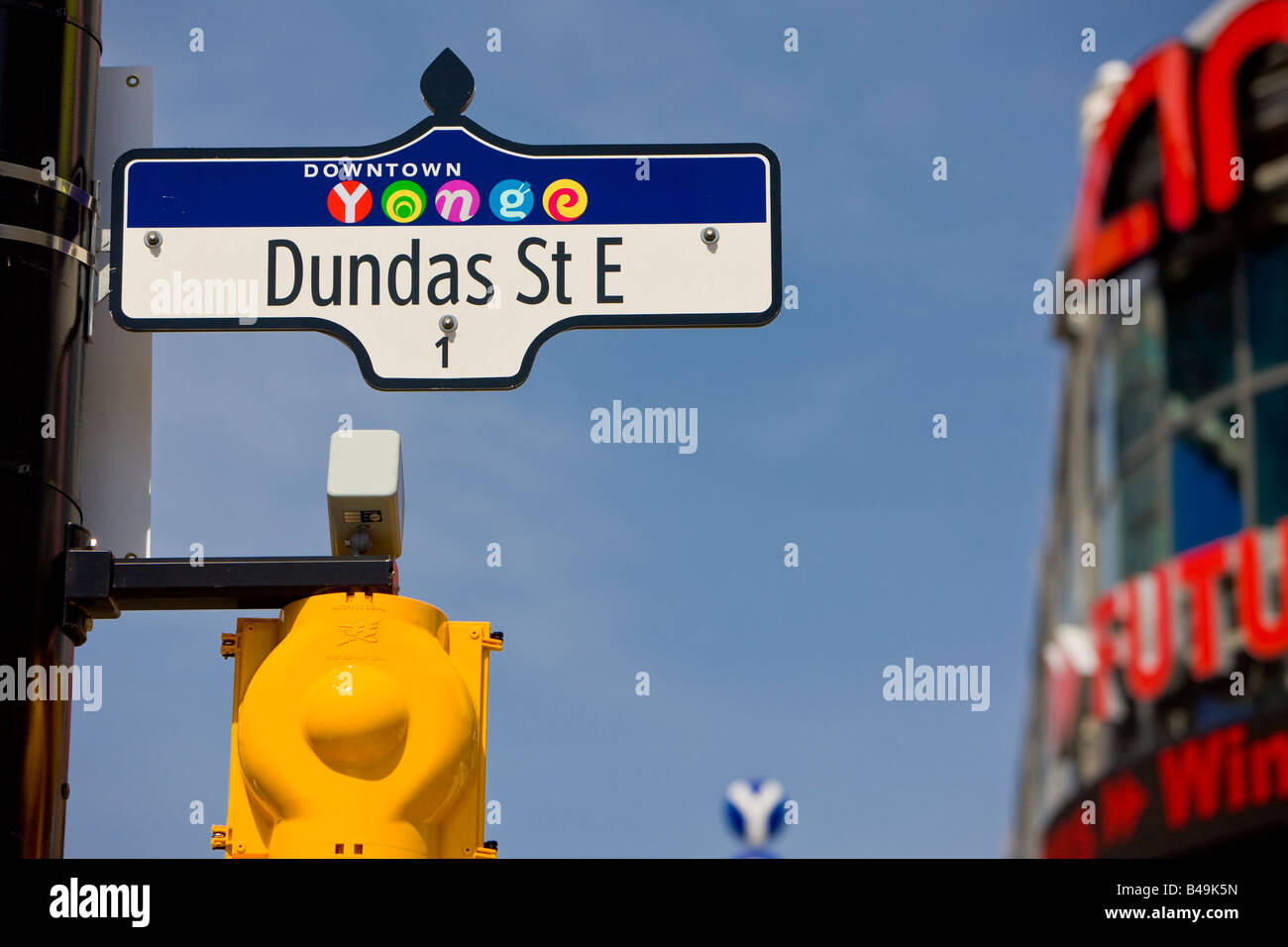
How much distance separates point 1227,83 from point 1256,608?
531 cm

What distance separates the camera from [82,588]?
15.0ft

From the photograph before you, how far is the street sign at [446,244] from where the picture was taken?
4.77 meters

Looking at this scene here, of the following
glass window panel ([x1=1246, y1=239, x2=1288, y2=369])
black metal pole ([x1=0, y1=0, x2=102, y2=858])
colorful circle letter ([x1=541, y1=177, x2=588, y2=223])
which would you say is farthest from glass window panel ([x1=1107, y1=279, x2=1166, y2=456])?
black metal pole ([x1=0, y1=0, x2=102, y2=858])

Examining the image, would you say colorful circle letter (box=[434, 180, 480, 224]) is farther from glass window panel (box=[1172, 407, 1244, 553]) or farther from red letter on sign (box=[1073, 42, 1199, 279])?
red letter on sign (box=[1073, 42, 1199, 279])

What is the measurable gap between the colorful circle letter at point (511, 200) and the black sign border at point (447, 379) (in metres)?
0.10

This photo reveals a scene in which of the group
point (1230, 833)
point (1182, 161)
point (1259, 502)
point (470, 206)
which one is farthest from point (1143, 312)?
point (470, 206)

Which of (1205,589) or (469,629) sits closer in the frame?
(469,629)

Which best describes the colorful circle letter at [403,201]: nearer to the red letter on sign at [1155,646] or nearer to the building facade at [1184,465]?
the building facade at [1184,465]

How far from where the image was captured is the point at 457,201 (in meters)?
4.89

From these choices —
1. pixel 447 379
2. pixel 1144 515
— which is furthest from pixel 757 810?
pixel 1144 515

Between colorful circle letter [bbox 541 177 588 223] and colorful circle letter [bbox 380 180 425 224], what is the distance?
32cm
